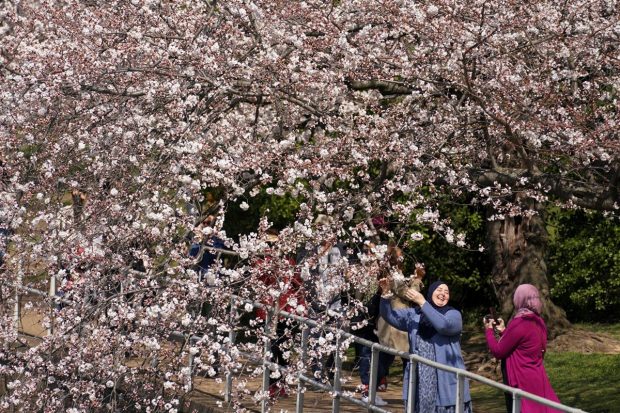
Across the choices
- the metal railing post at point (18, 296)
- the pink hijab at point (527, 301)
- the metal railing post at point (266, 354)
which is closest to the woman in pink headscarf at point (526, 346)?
the pink hijab at point (527, 301)

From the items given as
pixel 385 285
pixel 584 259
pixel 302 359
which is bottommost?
pixel 302 359

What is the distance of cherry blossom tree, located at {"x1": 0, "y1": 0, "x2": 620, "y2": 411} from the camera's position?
977 centimetres

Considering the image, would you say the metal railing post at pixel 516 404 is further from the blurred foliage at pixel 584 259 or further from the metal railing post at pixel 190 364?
the blurred foliage at pixel 584 259

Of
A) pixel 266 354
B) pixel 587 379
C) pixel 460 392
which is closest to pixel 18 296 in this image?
pixel 266 354

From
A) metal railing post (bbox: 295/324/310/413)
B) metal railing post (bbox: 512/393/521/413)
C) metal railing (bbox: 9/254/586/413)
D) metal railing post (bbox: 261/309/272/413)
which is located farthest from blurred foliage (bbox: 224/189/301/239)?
metal railing post (bbox: 512/393/521/413)

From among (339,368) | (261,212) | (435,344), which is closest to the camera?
(435,344)

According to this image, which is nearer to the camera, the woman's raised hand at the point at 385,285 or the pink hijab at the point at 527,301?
the pink hijab at the point at 527,301

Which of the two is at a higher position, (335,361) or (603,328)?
(603,328)

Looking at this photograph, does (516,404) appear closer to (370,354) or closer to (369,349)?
(370,354)

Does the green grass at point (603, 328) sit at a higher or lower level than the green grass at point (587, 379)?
higher

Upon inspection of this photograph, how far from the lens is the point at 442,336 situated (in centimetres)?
967

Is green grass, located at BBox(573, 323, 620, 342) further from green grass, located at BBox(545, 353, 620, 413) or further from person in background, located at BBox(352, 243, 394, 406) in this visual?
person in background, located at BBox(352, 243, 394, 406)

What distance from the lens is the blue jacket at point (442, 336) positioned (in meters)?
9.35

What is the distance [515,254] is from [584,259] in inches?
70.7
